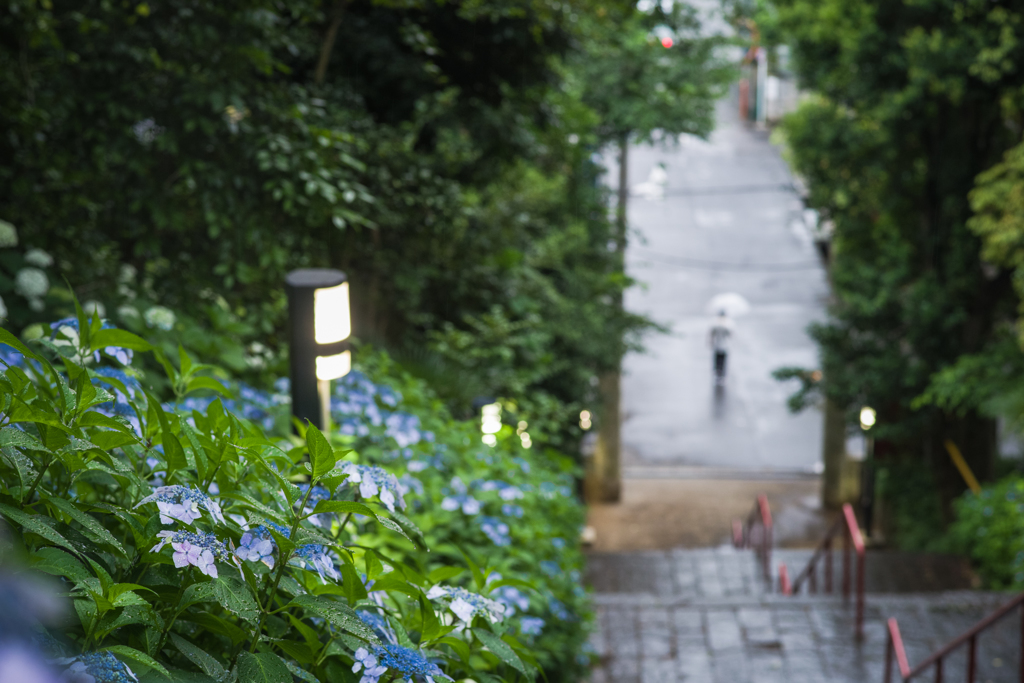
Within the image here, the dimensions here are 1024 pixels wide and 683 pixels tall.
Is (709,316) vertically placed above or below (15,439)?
below

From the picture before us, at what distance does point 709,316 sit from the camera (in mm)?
20078

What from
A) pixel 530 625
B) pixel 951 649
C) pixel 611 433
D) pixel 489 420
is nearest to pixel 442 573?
pixel 530 625

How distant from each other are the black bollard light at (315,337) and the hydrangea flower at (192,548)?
1714mm

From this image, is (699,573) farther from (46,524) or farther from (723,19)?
(46,524)

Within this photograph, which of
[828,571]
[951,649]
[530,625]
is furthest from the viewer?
[828,571]

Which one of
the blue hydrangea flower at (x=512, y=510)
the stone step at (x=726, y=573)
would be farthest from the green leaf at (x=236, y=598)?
the stone step at (x=726, y=573)

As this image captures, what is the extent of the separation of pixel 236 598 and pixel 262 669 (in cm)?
10

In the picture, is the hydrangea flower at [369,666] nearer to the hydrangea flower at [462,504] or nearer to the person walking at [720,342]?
the hydrangea flower at [462,504]

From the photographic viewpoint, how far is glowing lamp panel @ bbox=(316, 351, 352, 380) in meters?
2.96

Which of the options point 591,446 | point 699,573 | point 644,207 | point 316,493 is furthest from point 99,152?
point 644,207

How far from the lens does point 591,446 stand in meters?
14.4

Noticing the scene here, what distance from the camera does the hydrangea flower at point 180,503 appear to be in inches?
47.1

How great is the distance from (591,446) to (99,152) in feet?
36.6

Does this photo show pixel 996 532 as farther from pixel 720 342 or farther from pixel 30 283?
pixel 720 342
